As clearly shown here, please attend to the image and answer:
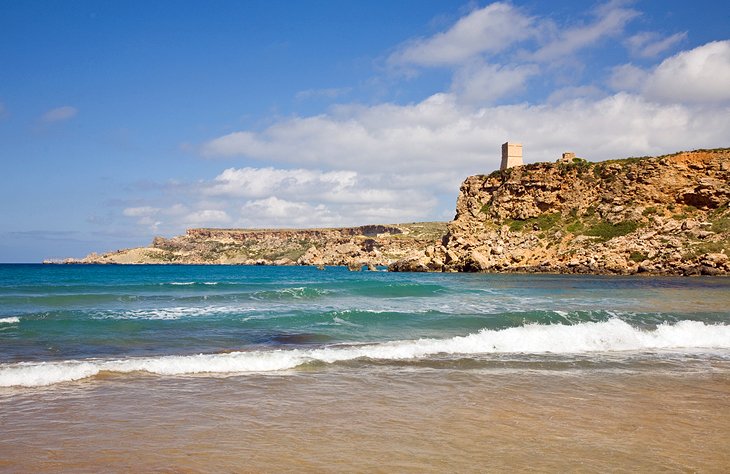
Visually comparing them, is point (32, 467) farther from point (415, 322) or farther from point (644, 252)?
point (644, 252)

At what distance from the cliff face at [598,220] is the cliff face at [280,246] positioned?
157 ft

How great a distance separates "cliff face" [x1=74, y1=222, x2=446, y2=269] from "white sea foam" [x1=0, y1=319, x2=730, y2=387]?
99.1 meters

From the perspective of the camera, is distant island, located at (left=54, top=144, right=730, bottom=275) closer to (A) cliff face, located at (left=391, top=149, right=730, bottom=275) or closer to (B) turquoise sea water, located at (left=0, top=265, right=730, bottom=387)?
(A) cliff face, located at (left=391, top=149, right=730, bottom=275)

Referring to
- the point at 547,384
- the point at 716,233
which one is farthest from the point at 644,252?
the point at 547,384

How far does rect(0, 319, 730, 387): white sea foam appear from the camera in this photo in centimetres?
909

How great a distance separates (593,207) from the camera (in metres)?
60.6

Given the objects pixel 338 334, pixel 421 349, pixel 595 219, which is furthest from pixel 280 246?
pixel 421 349

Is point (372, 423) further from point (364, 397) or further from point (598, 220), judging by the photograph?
point (598, 220)

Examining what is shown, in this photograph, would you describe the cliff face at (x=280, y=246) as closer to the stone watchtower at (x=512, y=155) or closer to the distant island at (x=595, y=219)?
the stone watchtower at (x=512, y=155)

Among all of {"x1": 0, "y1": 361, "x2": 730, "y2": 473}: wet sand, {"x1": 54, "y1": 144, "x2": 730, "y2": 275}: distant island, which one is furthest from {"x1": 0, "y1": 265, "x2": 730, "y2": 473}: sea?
{"x1": 54, "y1": 144, "x2": 730, "y2": 275}: distant island

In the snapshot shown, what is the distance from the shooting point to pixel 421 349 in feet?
38.5

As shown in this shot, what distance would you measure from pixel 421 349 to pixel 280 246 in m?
153

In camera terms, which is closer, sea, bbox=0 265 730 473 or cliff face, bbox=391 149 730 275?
sea, bbox=0 265 730 473

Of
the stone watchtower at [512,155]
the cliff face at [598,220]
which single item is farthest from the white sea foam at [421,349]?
A: the stone watchtower at [512,155]
